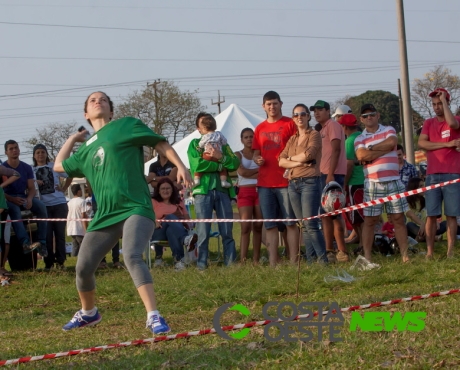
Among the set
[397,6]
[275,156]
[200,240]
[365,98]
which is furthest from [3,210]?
[365,98]

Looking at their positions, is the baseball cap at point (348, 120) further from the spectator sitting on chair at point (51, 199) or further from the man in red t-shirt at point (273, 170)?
the spectator sitting on chair at point (51, 199)

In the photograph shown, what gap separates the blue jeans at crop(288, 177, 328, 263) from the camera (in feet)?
29.1

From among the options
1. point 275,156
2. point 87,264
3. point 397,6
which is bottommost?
point 87,264

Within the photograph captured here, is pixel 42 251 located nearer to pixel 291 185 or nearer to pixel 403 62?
pixel 291 185

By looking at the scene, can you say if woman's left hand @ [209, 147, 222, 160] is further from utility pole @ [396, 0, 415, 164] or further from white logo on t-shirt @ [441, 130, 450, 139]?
utility pole @ [396, 0, 415, 164]

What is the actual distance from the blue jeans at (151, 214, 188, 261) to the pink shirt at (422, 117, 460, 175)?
4.08 metres

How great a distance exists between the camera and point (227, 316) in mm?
6211

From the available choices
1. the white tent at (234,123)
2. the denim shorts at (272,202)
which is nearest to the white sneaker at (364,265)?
the denim shorts at (272,202)

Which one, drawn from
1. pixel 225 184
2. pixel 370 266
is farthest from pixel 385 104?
pixel 370 266

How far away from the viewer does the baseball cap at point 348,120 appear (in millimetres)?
10664

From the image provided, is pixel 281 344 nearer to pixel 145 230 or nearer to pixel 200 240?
pixel 145 230

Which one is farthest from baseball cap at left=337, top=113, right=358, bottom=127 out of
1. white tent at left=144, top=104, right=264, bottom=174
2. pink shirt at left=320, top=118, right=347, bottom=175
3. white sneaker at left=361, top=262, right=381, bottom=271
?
white tent at left=144, top=104, right=264, bottom=174

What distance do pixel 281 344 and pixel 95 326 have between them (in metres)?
2.25

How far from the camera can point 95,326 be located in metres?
6.35
